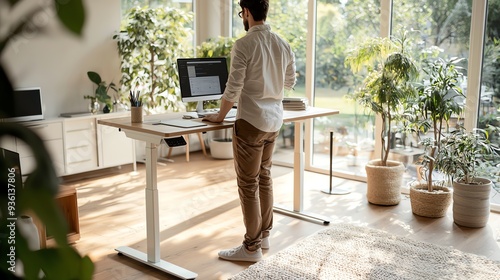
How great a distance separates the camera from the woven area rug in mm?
3209

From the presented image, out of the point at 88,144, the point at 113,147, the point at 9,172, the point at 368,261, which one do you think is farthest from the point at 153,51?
the point at 9,172

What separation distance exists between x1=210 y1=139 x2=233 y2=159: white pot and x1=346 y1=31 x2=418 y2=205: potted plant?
Result: 2.03m

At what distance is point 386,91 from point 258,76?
155 centimetres

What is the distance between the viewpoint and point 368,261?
3.40 metres

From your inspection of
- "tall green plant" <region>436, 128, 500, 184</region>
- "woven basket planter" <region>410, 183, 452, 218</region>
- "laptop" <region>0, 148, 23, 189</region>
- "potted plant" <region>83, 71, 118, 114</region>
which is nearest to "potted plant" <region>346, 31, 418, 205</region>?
"woven basket planter" <region>410, 183, 452, 218</region>

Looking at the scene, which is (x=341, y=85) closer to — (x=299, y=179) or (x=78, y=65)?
(x=299, y=179)

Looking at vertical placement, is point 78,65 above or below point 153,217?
above

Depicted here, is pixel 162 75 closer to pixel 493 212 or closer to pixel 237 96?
pixel 237 96

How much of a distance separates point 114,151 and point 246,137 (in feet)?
9.02

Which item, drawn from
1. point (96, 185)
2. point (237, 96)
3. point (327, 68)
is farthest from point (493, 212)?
point (96, 185)

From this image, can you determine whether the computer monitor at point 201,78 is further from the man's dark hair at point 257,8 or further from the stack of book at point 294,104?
the man's dark hair at point 257,8

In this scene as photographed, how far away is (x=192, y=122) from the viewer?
11.3ft

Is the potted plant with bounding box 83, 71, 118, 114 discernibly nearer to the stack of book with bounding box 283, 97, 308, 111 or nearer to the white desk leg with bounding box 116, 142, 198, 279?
the stack of book with bounding box 283, 97, 308, 111

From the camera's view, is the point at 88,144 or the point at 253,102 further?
the point at 88,144
